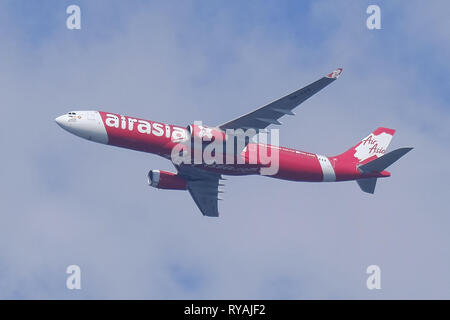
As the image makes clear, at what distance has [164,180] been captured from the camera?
87562 millimetres

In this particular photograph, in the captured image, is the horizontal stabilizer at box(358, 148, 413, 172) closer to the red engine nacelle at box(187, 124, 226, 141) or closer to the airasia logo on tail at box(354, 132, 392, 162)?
the airasia logo on tail at box(354, 132, 392, 162)

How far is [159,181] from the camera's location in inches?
3442

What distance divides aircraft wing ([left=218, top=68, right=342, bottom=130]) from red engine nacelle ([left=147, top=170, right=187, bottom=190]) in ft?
31.0

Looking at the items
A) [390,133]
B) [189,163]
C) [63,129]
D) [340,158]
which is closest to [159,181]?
[189,163]

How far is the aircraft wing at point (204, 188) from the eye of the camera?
3437 inches

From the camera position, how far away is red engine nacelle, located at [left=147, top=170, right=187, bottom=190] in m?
87.5

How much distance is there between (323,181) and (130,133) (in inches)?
845

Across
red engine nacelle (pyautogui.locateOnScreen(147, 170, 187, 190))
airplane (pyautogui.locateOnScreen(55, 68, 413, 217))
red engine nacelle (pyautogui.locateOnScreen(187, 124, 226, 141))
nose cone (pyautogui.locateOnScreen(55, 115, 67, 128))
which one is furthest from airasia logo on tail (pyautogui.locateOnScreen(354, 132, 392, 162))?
nose cone (pyautogui.locateOnScreen(55, 115, 67, 128))

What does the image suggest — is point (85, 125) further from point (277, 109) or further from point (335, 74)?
point (335, 74)

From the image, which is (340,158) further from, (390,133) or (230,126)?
(230,126)

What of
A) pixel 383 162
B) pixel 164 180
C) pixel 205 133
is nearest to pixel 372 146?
pixel 383 162

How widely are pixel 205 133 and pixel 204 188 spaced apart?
37.8ft

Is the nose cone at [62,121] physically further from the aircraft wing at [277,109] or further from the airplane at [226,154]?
the aircraft wing at [277,109]

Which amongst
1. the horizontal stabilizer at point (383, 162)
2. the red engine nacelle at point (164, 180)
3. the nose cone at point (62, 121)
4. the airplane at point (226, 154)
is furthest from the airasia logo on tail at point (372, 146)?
the nose cone at point (62, 121)
